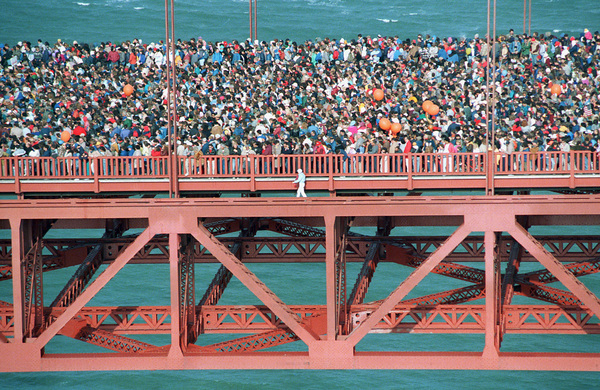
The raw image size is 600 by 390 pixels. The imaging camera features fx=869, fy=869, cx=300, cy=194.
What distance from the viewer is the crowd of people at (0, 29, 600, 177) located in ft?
80.2

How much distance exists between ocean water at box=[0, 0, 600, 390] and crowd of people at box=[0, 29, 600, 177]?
39.9 feet

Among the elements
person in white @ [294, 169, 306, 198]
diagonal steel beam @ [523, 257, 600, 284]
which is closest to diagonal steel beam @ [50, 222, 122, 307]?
person in white @ [294, 169, 306, 198]

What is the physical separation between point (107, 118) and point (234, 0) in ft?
289

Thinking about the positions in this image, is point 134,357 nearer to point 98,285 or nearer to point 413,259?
point 98,285

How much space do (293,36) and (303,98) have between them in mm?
67595

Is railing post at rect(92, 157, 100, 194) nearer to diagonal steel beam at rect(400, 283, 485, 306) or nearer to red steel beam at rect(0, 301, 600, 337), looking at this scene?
red steel beam at rect(0, 301, 600, 337)

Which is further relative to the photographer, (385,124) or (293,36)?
(293,36)

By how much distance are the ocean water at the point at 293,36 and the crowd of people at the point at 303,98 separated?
1217 centimetres

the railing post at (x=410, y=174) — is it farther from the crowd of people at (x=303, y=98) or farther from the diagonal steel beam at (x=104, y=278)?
the diagonal steel beam at (x=104, y=278)

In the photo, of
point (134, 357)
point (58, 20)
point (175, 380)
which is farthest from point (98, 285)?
point (58, 20)

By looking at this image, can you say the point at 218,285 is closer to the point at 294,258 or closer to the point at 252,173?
the point at 294,258

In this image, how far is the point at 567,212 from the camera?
17.8 m

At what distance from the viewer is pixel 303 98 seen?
29.3 m

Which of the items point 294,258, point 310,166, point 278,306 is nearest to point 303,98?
point 294,258
